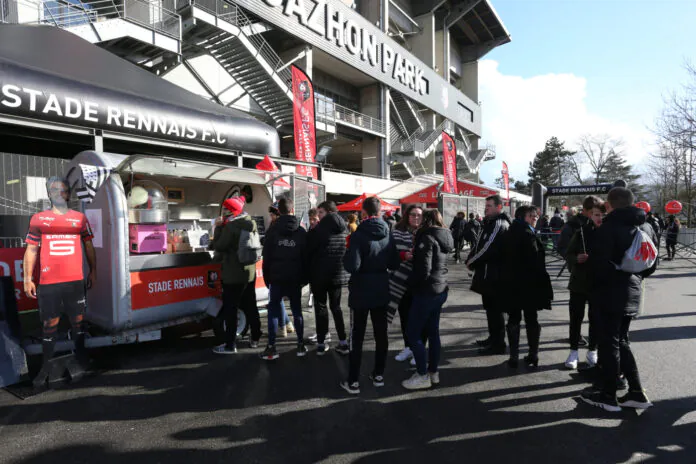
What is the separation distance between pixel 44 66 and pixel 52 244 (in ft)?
11.3

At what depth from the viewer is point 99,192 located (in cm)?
421

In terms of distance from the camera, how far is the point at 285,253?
438 centimetres

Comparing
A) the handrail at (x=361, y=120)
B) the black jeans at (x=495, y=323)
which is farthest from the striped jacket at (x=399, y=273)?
the handrail at (x=361, y=120)

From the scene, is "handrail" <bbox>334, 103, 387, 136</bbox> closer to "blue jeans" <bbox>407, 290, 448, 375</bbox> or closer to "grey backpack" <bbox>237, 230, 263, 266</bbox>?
"grey backpack" <bbox>237, 230, 263, 266</bbox>

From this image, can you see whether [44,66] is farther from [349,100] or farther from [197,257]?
[349,100]

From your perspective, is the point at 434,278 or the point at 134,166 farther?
the point at 134,166

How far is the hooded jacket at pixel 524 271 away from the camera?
410cm

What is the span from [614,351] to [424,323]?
157 cm

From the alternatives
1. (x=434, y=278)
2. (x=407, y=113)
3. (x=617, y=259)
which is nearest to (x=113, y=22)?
(x=434, y=278)

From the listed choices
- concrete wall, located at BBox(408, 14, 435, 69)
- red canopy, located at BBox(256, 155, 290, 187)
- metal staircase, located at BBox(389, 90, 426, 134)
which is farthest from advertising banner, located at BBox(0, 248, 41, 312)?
concrete wall, located at BBox(408, 14, 435, 69)

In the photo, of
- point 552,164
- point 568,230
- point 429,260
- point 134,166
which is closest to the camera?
point 429,260

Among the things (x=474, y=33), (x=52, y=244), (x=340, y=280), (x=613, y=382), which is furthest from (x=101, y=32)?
(x=474, y=33)

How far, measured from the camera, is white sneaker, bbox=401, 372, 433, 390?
366 centimetres

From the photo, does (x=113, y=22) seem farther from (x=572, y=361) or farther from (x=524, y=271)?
(x=572, y=361)
